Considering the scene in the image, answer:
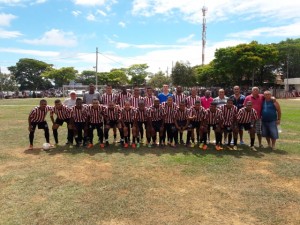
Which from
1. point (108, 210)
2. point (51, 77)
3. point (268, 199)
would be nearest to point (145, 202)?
point (108, 210)

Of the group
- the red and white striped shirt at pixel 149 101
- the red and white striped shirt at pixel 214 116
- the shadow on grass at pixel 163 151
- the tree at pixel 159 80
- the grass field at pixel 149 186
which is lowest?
the grass field at pixel 149 186

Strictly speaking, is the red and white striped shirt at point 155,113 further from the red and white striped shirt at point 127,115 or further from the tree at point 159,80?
the tree at point 159,80

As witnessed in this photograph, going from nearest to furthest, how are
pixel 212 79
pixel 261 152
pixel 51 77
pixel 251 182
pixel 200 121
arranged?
pixel 251 182
pixel 261 152
pixel 200 121
pixel 212 79
pixel 51 77

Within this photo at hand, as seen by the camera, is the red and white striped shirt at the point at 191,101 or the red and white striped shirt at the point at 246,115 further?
the red and white striped shirt at the point at 191,101

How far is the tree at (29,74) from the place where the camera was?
292 ft

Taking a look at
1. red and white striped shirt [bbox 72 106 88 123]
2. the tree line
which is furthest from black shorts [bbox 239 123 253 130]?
the tree line

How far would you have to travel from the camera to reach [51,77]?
3241 inches

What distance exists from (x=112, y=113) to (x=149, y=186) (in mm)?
4329

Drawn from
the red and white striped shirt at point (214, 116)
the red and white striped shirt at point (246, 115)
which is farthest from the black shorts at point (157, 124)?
the red and white striped shirt at point (246, 115)

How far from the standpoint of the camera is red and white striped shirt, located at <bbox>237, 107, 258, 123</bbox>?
370 inches

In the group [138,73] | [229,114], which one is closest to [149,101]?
[229,114]

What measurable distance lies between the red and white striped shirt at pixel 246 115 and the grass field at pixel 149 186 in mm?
981

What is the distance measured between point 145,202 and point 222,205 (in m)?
1.33

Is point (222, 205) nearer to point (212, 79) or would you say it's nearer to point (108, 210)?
point (108, 210)
